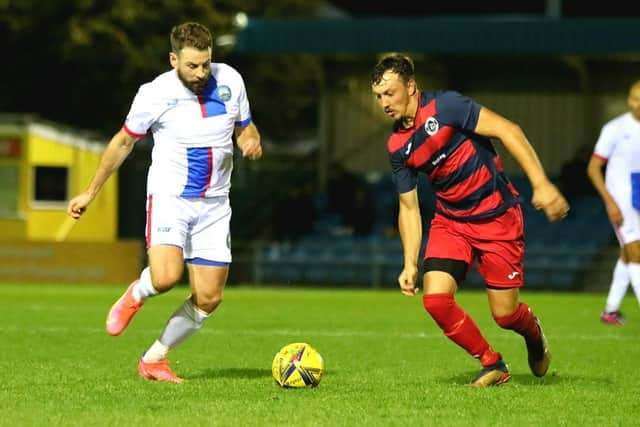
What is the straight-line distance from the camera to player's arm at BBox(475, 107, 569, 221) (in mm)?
7891

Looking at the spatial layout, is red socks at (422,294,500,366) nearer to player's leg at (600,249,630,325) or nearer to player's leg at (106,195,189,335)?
player's leg at (106,195,189,335)

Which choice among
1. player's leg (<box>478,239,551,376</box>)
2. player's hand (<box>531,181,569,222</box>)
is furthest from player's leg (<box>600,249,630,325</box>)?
player's hand (<box>531,181,569,222</box>)

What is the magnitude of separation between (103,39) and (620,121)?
2295 centimetres

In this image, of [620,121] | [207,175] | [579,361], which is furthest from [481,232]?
[620,121]

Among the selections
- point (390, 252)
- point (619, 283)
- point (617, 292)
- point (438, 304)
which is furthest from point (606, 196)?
point (390, 252)

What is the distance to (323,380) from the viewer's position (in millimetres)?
9766

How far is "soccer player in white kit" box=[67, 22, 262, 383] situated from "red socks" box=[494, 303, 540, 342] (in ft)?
5.88

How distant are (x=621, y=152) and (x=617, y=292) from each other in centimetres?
222

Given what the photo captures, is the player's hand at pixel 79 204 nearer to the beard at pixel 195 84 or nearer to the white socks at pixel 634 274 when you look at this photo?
the beard at pixel 195 84

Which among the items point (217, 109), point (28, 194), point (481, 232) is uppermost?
point (217, 109)

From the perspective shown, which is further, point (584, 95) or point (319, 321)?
point (584, 95)

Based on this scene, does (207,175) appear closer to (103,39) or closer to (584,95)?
(584,95)

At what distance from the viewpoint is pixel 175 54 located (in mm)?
9172

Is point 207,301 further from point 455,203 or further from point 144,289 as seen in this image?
point 455,203
